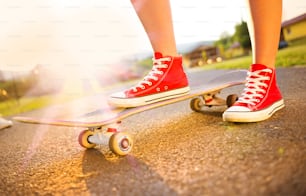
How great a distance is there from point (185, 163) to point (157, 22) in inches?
32.1

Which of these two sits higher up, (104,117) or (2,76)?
(104,117)

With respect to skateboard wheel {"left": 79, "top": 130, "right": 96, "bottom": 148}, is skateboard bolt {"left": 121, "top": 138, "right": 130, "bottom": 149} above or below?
above

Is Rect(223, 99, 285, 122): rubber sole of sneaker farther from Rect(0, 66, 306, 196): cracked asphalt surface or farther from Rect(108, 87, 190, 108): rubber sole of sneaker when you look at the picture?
Rect(108, 87, 190, 108): rubber sole of sneaker

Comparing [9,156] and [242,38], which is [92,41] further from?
[9,156]

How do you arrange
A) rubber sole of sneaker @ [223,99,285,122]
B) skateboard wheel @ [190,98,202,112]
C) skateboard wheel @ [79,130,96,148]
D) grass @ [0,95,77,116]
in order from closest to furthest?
rubber sole of sneaker @ [223,99,285,122]
skateboard wheel @ [79,130,96,148]
skateboard wheel @ [190,98,202,112]
grass @ [0,95,77,116]

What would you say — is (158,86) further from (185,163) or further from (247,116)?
(185,163)

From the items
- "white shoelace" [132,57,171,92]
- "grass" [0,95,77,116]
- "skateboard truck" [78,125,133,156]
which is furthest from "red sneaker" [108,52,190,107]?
"grass" [0,95,77,116]

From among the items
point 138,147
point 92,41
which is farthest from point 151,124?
point 92,41

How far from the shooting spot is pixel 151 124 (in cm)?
181

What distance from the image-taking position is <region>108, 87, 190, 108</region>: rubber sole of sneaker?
137 centimetres

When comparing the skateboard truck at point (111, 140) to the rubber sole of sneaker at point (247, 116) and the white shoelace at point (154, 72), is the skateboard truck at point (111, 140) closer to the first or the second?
the white shoelace at point (154, 72)

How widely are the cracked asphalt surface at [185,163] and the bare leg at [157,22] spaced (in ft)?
1.26

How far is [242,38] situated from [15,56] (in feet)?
14.2

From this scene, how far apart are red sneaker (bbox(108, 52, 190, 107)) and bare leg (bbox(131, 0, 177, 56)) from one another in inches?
2.0
